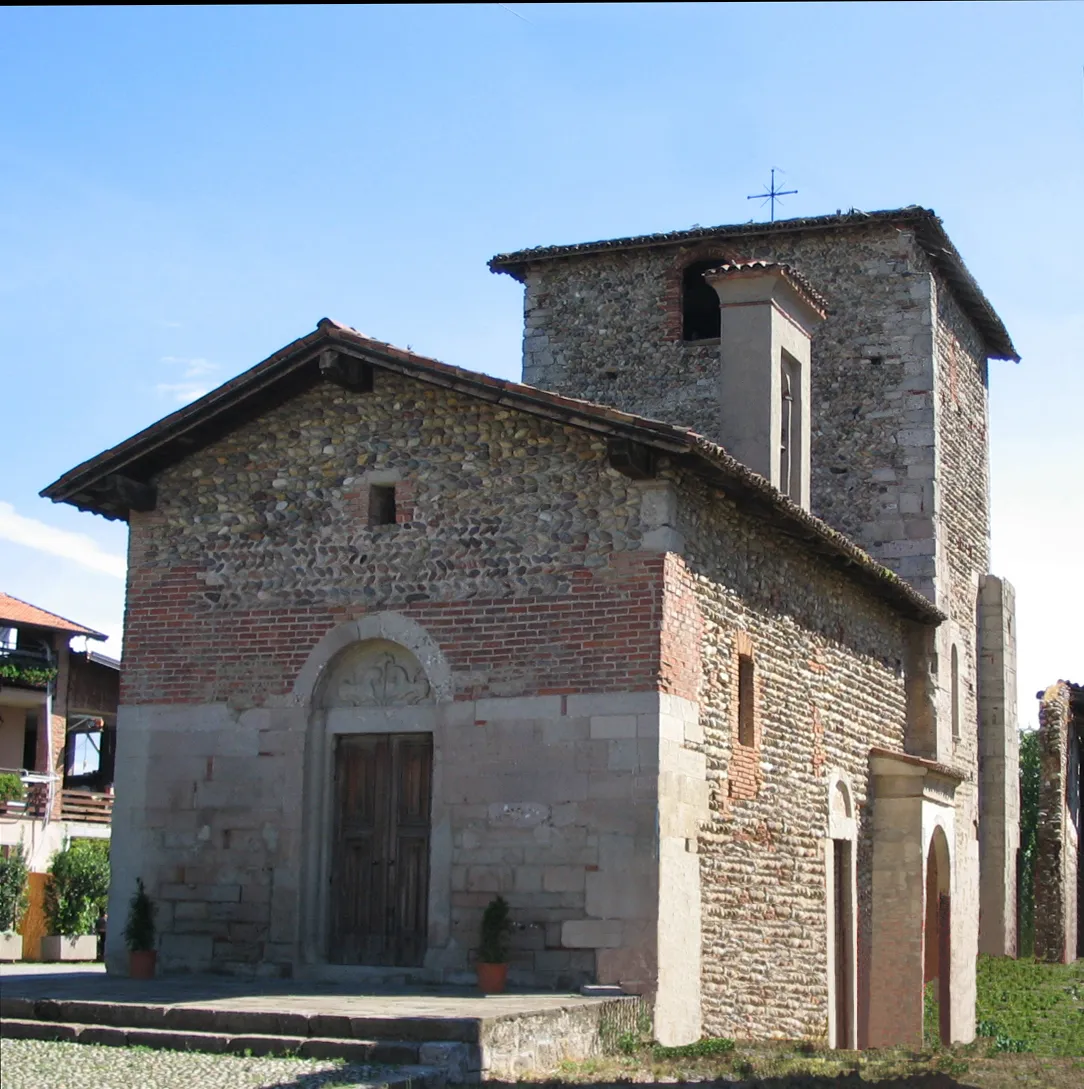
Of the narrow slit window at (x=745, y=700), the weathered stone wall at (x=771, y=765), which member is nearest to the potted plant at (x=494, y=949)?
the weathered stone wall at (x=771, y=765)

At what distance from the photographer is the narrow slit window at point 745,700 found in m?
14.3

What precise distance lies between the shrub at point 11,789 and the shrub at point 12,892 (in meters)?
3.18

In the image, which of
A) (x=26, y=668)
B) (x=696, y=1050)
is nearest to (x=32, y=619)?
(x=26, y=668)

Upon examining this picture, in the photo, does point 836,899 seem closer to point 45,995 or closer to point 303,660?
point 303,660

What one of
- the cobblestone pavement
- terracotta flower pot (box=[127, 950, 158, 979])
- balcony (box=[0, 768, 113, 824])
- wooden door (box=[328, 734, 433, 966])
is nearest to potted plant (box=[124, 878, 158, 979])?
terracotta flower pot (box=[127, 950, 158, 979])

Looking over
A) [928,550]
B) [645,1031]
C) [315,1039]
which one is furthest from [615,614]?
[928,550]

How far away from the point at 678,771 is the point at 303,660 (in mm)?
3401

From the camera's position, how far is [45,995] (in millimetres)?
11281

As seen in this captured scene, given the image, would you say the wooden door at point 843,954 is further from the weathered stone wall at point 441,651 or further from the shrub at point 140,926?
the shrub at point 140,926

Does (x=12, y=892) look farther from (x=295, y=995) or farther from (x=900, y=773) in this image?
(x=295, y=995)

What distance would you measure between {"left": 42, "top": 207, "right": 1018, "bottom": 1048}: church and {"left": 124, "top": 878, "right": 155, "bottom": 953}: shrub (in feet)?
0.63

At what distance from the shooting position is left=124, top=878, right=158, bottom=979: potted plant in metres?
13.5

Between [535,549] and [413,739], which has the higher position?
[535,549]

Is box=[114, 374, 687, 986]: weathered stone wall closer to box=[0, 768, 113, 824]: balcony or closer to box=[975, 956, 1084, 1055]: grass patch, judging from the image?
box=[975, 956, 1084, 1055]: grass patch
